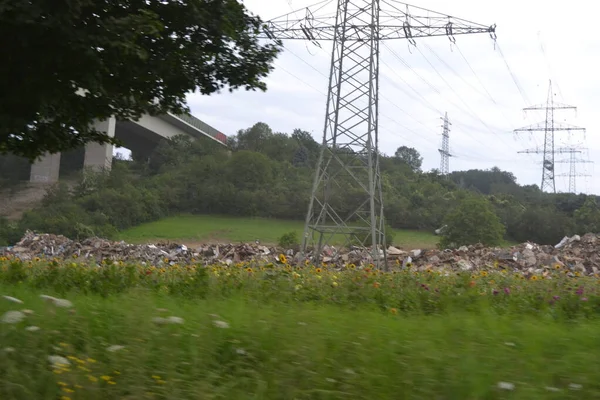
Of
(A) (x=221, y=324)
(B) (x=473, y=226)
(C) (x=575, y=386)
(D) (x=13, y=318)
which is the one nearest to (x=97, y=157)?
(B) (x=473, y=226)

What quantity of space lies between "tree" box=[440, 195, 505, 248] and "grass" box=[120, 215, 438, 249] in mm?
1129

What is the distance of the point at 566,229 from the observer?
97.1 ft

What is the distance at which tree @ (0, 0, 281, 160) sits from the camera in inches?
271

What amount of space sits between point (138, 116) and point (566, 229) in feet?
82.2

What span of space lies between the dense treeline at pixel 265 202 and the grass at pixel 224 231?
1.47 feet

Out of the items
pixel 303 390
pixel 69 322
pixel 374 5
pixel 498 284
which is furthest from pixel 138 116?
pixel 374 5

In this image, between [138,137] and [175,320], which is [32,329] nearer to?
[175,320]

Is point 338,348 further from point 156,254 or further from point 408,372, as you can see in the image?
point 156,254

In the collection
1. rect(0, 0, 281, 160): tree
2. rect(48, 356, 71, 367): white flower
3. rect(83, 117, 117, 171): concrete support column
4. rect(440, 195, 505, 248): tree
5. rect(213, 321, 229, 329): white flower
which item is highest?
rect(83, 117, 117, 171): concrete support column

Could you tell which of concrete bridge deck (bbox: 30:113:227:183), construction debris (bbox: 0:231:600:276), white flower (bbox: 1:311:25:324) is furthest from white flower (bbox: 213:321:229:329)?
concrete bridge deck (bbox: 30:113:227:183)

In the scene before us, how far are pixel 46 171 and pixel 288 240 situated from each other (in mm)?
13620

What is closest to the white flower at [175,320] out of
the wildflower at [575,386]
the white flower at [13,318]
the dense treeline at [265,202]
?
the white flower at [13,318]

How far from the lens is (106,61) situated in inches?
293

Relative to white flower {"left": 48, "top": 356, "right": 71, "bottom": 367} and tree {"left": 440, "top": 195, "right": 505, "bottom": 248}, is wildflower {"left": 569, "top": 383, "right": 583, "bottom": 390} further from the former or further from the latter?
tree {"left": 440, "top": 195, "right": 505, "bottom": 248}
